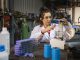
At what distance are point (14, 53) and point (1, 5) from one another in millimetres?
2493

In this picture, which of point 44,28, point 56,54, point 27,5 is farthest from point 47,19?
point 27,5

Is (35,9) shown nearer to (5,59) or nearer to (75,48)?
(75,48)

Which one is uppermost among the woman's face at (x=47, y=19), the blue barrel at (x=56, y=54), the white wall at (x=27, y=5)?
the white wall at (x=27, y=5)

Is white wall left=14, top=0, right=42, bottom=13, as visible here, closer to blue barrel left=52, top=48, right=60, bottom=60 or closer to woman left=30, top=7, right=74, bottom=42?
woman left=30, top=7, right=74, bottom=42

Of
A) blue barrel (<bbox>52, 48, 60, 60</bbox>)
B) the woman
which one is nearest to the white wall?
the woman

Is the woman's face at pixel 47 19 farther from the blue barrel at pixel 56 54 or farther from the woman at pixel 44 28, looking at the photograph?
the blue barrel at pixel 56 54

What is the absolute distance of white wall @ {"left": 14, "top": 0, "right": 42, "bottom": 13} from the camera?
5.24 m

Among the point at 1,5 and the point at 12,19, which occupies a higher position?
the point at 1,5

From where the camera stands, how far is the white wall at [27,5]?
524 cm

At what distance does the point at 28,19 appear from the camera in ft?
17.9

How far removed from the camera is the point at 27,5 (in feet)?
19.3

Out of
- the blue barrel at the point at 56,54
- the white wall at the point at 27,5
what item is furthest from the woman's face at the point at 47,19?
the white wall at the point at 27,5

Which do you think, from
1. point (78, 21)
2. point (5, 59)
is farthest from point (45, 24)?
point (78, 21)

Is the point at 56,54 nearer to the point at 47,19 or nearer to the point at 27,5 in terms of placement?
the point at 47,19
